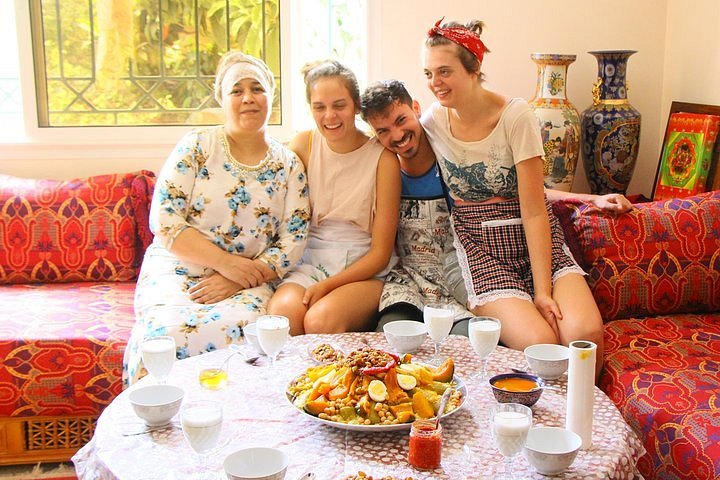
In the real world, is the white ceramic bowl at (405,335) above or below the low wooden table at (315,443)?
above

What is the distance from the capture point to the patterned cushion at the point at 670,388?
201 centimetres

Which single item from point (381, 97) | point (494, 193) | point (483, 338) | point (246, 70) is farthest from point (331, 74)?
point (483, 338)

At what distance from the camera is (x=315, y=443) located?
1.62 m

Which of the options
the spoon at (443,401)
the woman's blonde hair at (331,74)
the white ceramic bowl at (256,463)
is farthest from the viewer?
the woman's blonde hair at (331,74)

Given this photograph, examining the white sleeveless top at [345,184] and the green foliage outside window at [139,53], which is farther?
the green foliage outside window at [139,53]

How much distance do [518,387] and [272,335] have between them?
1.88 ft

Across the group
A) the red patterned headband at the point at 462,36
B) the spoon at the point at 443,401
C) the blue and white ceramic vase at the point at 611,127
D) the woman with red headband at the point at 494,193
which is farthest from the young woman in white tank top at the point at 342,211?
the blue and white ceramic vase at the point at 611,127

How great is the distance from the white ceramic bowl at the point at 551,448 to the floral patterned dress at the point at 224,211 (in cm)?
130

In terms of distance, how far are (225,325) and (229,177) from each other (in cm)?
55

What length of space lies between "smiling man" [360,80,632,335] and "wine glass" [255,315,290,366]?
0.75m

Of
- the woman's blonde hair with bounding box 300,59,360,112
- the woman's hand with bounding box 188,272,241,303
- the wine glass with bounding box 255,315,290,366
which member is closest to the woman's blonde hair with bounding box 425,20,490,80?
the woman's blonde hair with bounding box 300,59,360,112

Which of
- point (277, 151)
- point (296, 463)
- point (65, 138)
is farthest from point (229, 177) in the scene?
point (296, 463)

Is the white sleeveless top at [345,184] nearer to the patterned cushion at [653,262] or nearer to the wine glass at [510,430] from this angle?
the patterned cushion at [653,262]

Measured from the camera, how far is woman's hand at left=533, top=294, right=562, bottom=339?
8.27 ft
